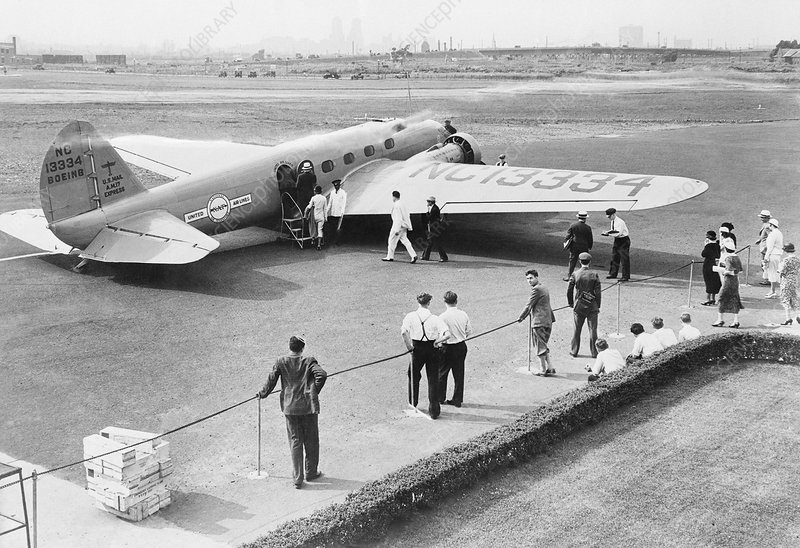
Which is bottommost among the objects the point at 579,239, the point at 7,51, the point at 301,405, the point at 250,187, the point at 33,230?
the point at 301,405

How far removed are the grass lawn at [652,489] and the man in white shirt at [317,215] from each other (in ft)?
41.2

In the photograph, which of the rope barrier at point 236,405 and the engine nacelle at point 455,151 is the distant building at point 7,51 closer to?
the engine nacelle at point 455,151

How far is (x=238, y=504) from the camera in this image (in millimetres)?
9422

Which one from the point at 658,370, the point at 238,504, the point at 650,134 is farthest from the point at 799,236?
the point at 650,134

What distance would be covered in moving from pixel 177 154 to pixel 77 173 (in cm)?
994

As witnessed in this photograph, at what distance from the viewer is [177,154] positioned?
28453 millimetres

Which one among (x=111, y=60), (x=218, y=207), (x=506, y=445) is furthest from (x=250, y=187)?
(x=111, y=60)

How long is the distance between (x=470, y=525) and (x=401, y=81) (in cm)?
10044

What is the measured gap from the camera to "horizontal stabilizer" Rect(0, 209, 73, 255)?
20250 mm

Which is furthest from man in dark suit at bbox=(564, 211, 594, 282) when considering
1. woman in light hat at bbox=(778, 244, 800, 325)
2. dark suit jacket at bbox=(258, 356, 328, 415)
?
dark suit jacket at bbox=(258, 356, 328, 415)

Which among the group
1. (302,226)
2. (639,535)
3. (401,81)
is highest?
(401,81)

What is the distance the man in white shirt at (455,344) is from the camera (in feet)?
40.0

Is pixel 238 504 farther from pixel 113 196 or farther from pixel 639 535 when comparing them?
pixel 113 196

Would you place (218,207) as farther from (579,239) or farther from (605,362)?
(605,362)
